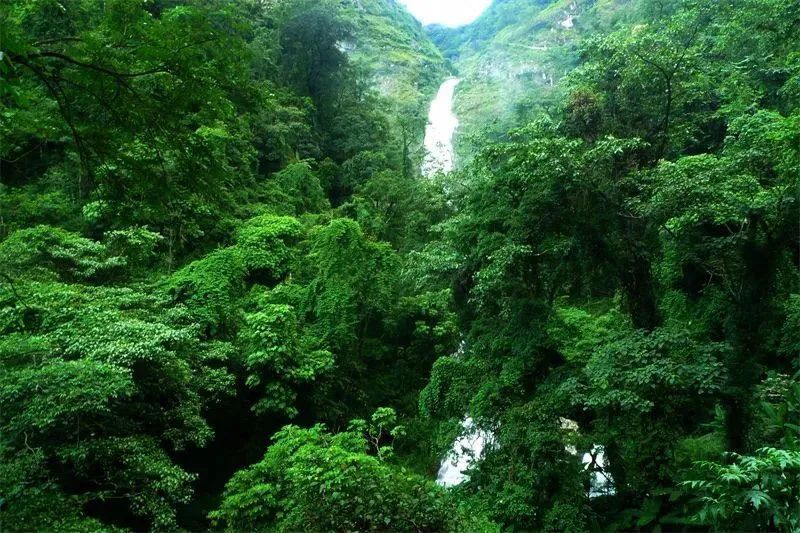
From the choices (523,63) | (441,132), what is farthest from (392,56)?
(441,132)

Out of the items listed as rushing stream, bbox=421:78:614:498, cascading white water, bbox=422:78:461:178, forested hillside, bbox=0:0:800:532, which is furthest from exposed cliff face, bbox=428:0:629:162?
forested hillside, bbox=0:0:800:532

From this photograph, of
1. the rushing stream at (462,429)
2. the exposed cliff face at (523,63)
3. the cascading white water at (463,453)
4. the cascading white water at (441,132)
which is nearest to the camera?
the rushing stream at (462,429)

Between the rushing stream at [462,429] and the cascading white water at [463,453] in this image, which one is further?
the cascading white water at [463,453]

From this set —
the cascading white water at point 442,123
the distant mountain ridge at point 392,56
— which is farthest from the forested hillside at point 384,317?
the distant mountain ridge at point 392,56

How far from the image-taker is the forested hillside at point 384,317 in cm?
325

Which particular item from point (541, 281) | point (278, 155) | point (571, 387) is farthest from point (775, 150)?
point (278, 155)

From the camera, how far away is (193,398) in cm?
762

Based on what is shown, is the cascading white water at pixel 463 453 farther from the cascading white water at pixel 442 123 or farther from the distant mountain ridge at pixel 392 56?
the distant mountain ridge at pixel 392 56

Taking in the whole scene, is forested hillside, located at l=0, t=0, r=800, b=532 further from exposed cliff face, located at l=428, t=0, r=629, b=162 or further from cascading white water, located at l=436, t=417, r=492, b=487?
exposed cliff face, located at l=428, t=0, r=629, b=162

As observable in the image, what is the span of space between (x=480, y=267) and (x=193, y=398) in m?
4.97

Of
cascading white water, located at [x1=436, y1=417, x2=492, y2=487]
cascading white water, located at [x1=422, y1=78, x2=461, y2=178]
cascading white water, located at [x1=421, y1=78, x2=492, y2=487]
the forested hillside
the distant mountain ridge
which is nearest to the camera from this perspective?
the forested hillside

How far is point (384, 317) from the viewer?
1290 cm

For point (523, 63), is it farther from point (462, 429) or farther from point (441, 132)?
point (462, 429)

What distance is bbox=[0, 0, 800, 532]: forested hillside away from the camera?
10.6ft
